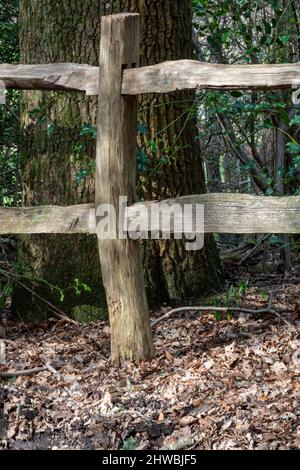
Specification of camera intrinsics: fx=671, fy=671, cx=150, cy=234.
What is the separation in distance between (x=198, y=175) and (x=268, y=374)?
181 centimetres

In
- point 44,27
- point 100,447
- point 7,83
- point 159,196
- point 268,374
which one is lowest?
point 100,447

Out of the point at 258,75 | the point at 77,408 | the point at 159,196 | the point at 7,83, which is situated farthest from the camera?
the point at 159,196

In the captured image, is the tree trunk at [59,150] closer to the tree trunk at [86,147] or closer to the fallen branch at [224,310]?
the tree trunk at [86,147]

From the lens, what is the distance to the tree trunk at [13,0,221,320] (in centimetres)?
469

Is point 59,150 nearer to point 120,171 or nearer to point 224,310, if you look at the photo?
point 120,171

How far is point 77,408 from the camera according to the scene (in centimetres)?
362

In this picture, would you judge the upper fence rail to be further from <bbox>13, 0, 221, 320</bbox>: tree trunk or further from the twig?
the twig

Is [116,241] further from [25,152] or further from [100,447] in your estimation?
[25,152]

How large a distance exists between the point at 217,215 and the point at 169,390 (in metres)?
1.00

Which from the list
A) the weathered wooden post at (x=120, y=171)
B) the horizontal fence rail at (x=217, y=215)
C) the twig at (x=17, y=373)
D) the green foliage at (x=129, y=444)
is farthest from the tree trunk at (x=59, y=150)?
the green foliage at (x=129, y=444)

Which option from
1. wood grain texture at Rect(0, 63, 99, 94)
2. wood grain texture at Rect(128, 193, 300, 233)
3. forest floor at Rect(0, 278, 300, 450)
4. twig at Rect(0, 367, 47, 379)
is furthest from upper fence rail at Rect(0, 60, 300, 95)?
twig at Rect(0, 367, 47, 379)

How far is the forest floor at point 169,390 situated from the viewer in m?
3.26

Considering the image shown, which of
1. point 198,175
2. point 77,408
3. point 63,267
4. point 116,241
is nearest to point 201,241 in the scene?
point 198,175

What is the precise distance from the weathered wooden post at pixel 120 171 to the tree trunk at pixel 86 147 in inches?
36.7
